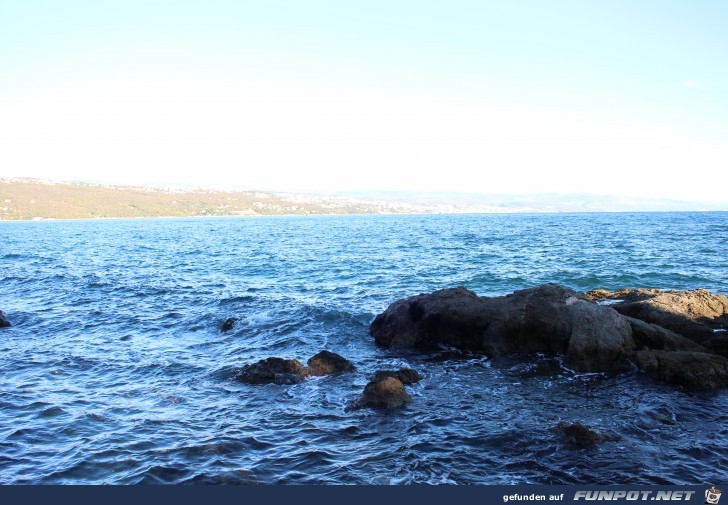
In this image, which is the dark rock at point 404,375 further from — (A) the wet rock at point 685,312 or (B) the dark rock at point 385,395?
(A) the wet rock at point 685,312

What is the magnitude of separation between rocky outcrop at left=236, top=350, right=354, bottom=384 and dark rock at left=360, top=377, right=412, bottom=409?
112 inches

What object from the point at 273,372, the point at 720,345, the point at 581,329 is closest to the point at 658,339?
the point at 720,345

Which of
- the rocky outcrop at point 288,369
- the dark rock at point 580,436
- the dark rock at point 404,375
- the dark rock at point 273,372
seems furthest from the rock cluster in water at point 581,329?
the dark rock at point 580,436

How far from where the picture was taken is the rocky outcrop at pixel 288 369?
52.2 ft

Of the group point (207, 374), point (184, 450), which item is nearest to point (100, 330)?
point (207, 374)

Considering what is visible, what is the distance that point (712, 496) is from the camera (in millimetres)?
8258

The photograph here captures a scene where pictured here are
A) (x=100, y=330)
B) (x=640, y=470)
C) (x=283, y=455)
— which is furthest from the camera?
(x=100, y=330)

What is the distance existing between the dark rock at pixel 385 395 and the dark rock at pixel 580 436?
423 cm

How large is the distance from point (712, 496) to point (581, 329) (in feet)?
30.2

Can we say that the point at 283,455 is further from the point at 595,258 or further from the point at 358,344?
the point at 595,258

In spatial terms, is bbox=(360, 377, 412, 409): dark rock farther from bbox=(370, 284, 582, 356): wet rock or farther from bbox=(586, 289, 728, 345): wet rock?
bbox=(586, 289, 728, 345): wet rock

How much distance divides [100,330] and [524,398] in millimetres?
19668

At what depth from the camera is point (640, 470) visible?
9.96 meters

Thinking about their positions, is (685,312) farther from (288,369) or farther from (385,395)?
(288,369)
